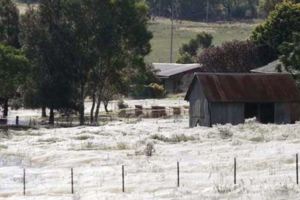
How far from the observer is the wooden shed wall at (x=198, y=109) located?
60.6 meters

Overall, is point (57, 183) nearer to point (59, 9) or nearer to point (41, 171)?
point (41, 171)

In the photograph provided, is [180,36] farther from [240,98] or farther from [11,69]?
[240,98]

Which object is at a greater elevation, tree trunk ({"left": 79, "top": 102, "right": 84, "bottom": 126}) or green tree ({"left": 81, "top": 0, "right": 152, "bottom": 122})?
green tree ({"left": 81, "top": 0, "right": 152, "bottom": 122})

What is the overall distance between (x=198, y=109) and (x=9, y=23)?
91.3 ft

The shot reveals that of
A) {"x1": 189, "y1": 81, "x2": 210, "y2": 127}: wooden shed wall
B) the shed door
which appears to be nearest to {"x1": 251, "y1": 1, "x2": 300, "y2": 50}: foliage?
the shed door

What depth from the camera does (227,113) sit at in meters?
60.8

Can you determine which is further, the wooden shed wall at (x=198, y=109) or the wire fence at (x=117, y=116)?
the wire fence at (x=117, y=116)

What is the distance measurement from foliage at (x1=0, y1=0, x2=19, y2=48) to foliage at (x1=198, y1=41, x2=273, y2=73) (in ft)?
91.5

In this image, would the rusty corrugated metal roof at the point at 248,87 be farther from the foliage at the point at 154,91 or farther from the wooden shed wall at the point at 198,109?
the foliage at the point at 154,91

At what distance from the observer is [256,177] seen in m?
32.4

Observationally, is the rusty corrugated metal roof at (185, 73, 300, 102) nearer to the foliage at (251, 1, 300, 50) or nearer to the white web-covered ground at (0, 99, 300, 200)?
the white web-covered ground at (0, 99, 300, 200)

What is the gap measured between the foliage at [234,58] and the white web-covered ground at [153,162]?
3899cm

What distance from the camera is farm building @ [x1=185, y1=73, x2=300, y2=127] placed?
60688 millimetres

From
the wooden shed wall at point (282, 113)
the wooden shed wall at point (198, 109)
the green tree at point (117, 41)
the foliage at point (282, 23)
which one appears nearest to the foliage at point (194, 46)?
the foliage at point (282, 23)
